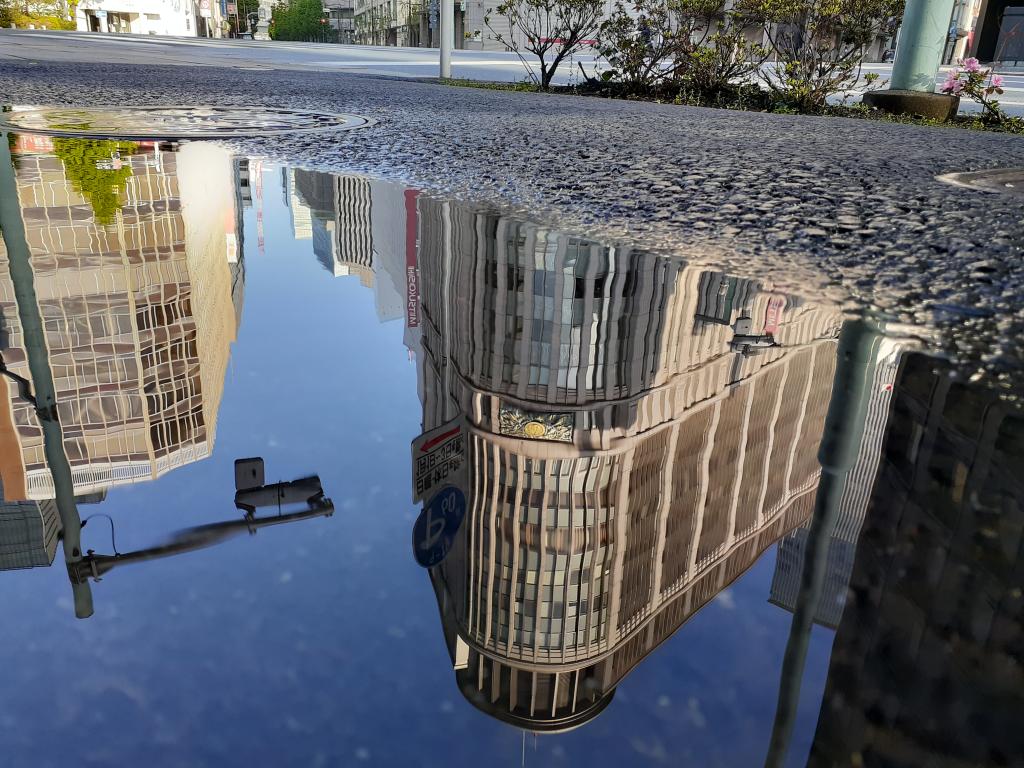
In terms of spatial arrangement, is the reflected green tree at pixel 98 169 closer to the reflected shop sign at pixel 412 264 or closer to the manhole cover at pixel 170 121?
the manhole cover at pixel 170 121

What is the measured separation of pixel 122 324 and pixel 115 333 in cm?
5

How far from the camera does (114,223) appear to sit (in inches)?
105

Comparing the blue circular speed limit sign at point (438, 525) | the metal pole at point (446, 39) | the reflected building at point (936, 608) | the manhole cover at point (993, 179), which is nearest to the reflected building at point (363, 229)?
the blue circular speed limit sign at point (438, 525)

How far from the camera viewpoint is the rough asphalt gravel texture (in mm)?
2242

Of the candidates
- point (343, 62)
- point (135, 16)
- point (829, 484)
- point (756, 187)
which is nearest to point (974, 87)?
point (756, 187)

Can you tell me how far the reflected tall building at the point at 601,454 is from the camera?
925mm

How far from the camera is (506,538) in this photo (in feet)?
3.54

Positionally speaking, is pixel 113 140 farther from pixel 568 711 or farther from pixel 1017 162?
pixel 1017 162

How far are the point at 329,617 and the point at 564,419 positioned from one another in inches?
23.6

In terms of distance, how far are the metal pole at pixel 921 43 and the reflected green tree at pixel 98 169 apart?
8435 millimetres

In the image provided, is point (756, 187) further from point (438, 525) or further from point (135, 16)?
point (135, 16)

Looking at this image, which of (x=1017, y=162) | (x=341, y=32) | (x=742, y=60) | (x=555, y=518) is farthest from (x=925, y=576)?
(x=341, y=32)

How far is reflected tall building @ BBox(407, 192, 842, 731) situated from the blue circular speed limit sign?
17 millimetres

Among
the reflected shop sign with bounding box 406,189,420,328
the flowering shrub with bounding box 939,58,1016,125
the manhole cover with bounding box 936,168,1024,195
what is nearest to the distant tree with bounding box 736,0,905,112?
the flowering shrub with bounding box 939,58,1016,125
